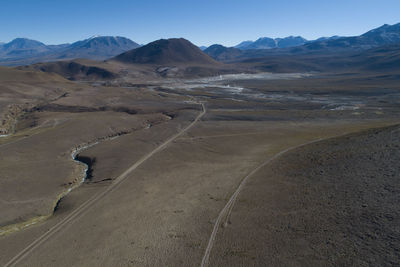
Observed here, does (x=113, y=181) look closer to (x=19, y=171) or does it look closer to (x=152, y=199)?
(x=152, y=199)

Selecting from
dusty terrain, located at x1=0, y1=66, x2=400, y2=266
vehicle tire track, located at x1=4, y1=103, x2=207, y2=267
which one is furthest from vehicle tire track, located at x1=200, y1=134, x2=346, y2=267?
vehicle tire track, located at x1=4, y1=103, x2=207, y2=267

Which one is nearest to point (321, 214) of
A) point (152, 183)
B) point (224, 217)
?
point (224, 217)

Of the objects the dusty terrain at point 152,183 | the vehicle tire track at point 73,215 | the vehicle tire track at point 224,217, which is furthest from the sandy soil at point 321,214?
the vehicle tire track at point 73,215

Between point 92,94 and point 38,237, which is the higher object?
point 92,94

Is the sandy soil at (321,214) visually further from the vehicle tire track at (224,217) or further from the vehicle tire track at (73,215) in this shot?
the vehicle tire track at (73,215)

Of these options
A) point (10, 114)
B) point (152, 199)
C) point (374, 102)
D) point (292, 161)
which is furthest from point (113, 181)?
point (374, 102)

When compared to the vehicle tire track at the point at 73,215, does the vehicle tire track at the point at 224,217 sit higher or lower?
higher

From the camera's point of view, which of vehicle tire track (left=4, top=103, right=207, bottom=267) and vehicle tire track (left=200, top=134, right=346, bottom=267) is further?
vehicle tire track (left=4, top=103, right=207, bottom=267)

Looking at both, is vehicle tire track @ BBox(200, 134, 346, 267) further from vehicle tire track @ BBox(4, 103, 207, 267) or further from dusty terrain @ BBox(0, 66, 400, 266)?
vehicle tire track @ BBox(4, 103, 207, 267)
